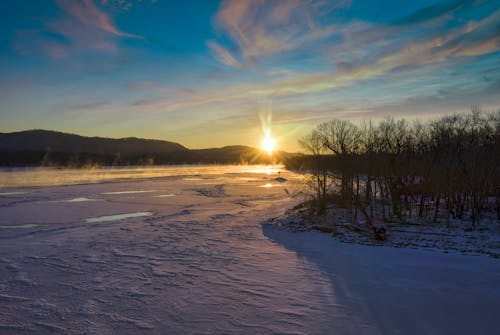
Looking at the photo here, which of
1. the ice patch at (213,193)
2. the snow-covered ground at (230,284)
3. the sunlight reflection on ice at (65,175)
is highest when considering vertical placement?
the sunlight reflection on ice at (65,175)

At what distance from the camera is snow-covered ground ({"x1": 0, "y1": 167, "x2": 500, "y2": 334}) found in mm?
6195

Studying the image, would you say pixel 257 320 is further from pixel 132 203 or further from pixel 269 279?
pixel 132 203

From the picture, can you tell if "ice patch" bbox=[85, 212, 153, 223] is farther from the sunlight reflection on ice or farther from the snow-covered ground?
the sunlight reflection on ice

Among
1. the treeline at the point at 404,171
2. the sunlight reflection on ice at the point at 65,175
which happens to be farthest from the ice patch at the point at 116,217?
the sunlight reflection on ice at the point at 65,175

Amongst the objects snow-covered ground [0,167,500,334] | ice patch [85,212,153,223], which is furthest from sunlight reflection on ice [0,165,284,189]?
snow-covered ground [0,167,500,334]

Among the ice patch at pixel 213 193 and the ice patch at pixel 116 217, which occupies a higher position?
the ice patch at pixel 213 193

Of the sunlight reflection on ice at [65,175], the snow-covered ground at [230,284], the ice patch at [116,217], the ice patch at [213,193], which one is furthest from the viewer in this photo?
the sunlight reflection on ice at [65,175]

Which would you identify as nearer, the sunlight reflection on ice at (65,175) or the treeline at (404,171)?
the treeline at (404,171)

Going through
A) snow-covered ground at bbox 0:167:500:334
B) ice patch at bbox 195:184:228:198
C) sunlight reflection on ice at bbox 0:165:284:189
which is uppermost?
sunlight reflection on ice at bbox 0:165:284:189

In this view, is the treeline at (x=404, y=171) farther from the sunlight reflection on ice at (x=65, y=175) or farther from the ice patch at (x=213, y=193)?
the sunlight reflection on ice at (x=65, y=175)

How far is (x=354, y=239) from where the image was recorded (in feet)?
44.3

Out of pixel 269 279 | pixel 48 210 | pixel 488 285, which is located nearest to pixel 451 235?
pixel 488 285

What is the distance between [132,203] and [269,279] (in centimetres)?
1802

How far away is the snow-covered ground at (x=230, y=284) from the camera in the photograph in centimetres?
620
